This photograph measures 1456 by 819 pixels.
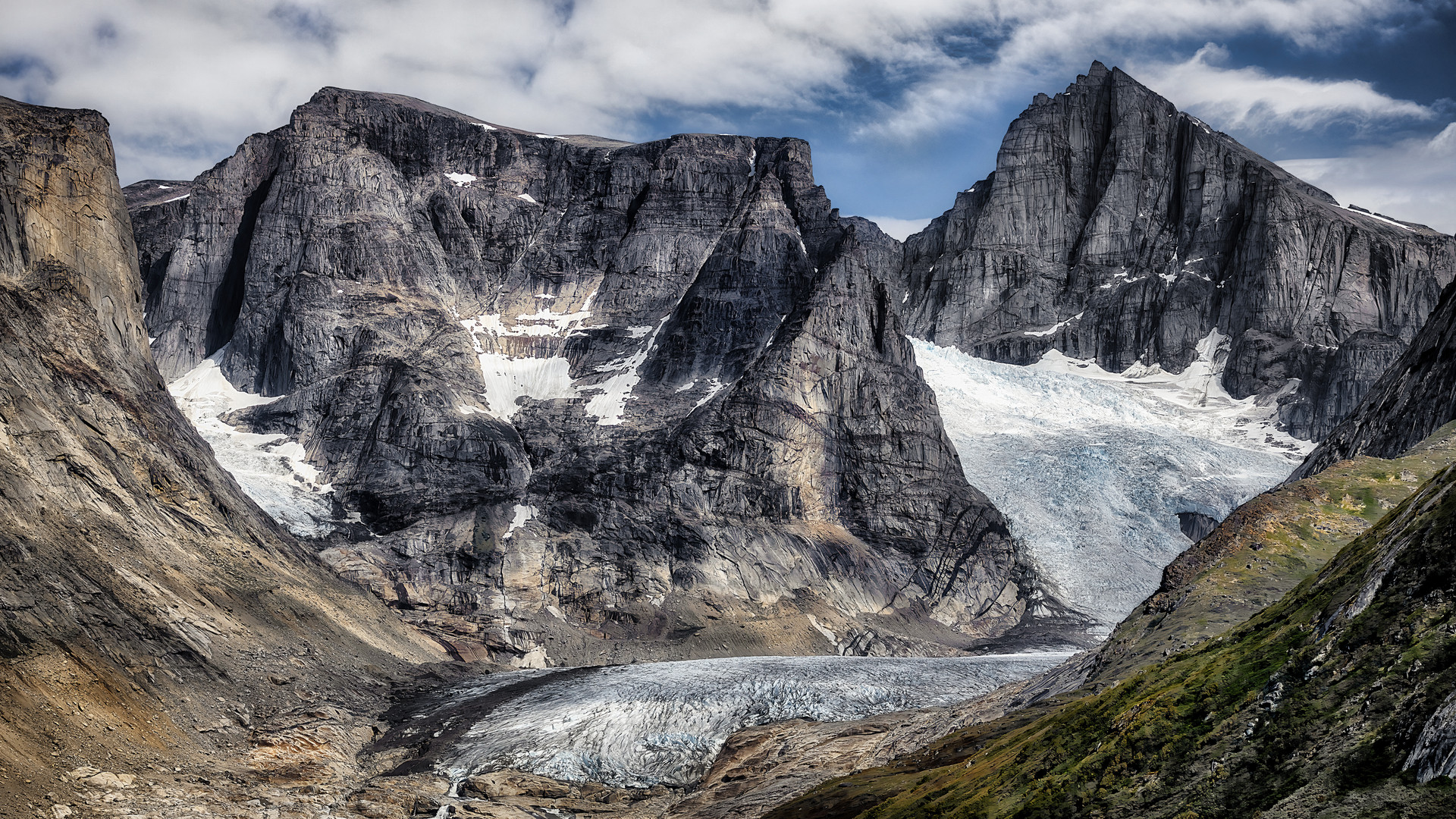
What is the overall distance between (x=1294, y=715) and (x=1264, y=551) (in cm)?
3510

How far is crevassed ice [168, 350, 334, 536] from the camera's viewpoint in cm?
16025

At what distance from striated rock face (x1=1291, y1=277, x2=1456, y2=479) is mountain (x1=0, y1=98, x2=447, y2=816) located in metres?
78.3

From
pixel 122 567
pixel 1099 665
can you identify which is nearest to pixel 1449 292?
pixel 1099 665

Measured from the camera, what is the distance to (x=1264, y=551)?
2511 inches

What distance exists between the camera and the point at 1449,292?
83.5 metres

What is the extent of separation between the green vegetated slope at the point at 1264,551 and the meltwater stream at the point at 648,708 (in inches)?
1488

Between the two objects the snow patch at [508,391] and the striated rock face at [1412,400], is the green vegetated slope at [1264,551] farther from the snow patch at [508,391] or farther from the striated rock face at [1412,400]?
the snow patch at [508,391]

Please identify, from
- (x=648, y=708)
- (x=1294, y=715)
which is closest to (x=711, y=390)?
(x=648, y=708)

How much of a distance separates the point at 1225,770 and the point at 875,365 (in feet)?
513

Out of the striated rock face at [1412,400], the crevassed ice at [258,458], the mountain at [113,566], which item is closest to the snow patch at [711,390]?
the crevassed ice at [258,458]

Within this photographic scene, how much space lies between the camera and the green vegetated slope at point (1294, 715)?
1051 inches

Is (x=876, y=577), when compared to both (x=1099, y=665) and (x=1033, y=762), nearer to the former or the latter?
(x=1099, y=665)

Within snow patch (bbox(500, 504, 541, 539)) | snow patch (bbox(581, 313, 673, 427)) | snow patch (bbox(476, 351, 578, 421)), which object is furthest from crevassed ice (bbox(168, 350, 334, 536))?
snow patch (bbox(581, 313, 673, 427))

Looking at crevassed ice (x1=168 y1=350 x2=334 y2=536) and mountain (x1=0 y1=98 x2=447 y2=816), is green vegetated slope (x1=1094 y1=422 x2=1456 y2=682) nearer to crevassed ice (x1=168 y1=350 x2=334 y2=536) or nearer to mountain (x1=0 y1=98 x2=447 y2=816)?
mountain (x1=0 y1=98 x2=447 y2=816)
